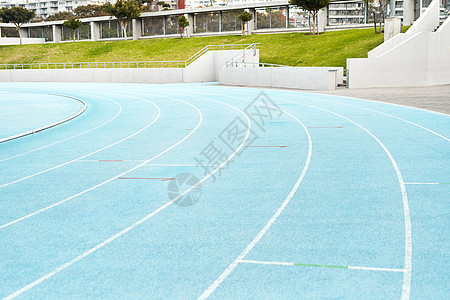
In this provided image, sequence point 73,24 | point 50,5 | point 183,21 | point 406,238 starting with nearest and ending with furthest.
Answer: point 406,238, point 183,21, point 73,24, point 50,5

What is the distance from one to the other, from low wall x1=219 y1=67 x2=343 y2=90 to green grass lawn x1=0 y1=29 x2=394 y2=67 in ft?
28.4

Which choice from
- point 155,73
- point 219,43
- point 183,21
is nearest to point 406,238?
point 155,73

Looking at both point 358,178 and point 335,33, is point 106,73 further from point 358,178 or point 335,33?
point 358,178

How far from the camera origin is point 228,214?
6.78 metres

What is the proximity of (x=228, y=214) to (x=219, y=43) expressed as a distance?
54881mm

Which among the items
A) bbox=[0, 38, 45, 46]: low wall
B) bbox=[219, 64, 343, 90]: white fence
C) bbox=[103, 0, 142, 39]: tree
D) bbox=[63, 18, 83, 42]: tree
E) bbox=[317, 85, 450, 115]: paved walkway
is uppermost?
bbox=[103, 0, 142, 39]: tree

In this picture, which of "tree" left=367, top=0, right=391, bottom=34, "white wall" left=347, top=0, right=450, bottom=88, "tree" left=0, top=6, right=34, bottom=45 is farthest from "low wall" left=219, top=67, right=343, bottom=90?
"tree" left=0, top=6, right=34, bottom=45

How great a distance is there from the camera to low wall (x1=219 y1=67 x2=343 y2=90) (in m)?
29.8

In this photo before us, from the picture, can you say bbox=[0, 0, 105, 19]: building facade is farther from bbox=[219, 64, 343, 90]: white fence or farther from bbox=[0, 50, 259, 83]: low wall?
bbox=[219, 64, 343, 90]: white fence

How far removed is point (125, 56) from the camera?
199 ft

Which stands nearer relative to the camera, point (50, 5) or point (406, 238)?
point (406, 238)

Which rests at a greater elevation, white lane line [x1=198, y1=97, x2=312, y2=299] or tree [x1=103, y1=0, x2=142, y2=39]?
tree [x1=103, y1=0, x2=142, y2=39]

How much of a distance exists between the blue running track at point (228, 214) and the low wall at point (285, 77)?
1555 centimetres

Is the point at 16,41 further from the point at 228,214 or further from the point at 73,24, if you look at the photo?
the point at 228,214
